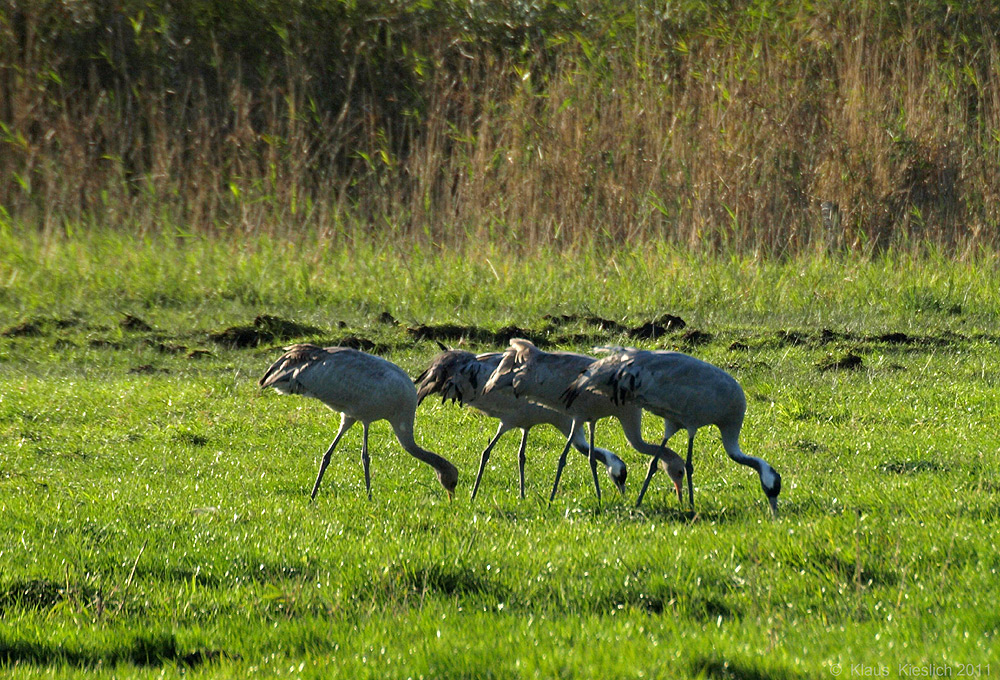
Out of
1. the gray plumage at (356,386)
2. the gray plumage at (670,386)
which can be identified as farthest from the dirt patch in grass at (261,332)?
the gray plumage at (670,386)

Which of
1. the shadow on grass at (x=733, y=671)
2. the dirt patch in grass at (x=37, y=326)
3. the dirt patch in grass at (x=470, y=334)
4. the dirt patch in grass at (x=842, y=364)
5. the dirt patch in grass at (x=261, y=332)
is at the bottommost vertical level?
the dirt patch in grass at (x=37, y=326)

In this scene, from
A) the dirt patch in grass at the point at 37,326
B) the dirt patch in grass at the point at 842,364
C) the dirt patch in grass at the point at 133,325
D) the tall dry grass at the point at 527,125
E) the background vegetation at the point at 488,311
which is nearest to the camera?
the background vegetation at the point at 488,311

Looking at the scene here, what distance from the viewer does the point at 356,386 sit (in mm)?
7797

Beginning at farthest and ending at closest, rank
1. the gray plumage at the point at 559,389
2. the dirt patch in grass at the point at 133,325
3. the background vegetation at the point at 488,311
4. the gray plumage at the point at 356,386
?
1. the dirt patch in grass at the point at 133,325
2. the gray plumage at the point at 356,386
3. the gray plumage at the point at 559,389
4. the background vegetation at the point at 488,311

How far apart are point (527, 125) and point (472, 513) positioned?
10994 mm

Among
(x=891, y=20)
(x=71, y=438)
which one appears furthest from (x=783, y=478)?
(x=891, y=20)

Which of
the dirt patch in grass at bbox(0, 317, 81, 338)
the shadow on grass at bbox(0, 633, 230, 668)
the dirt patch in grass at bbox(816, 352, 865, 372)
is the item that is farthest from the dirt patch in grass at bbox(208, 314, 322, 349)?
the shadow on grass at bbox(0, 633, 230, 668)

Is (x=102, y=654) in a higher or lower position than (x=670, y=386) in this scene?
lower

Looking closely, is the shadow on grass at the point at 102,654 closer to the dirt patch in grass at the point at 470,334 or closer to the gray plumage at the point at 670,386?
the gray plumage at the point at 670,386

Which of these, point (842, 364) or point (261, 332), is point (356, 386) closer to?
point (261, 332)

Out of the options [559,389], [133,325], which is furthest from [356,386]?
[133,325]

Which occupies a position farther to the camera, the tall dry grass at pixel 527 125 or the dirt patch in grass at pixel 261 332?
the tall dry grass at pixel 527 125

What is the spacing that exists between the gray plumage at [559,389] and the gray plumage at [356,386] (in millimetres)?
571

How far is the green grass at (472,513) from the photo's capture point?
179 inches
